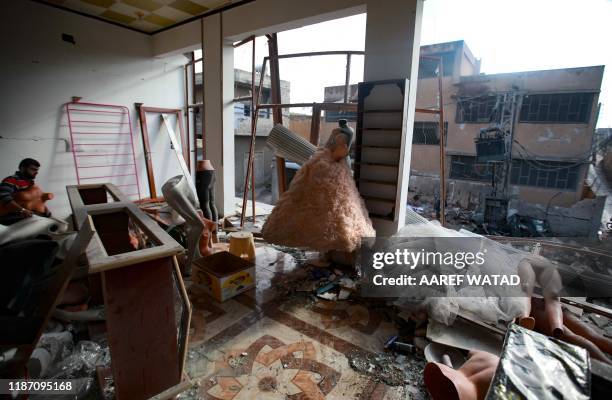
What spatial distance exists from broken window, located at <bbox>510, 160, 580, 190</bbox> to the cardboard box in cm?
1025

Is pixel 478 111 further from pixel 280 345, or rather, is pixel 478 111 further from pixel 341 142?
pixel 280 345

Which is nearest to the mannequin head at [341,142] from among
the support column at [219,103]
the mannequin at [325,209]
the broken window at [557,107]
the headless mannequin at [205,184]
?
the mannequin at [325,209]

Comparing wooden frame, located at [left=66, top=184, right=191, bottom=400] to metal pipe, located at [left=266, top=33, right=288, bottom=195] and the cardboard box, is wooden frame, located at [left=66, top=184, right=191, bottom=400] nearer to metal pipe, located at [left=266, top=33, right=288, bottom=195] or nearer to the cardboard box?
the cardboard box

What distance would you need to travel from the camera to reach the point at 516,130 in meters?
9.31

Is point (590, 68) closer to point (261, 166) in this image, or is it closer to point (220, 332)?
point (261, 166)

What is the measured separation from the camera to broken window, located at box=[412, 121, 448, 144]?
1008 cm

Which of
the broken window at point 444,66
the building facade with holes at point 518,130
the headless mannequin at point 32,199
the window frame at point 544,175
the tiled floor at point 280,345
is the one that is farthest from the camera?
the broken window at point 444,66

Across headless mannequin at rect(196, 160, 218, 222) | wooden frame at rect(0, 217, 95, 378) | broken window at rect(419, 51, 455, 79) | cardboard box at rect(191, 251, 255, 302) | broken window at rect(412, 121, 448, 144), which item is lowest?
cardboard box at rect(191, 251, 255, 302)

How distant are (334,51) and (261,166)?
892 cm

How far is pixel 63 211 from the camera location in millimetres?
4211

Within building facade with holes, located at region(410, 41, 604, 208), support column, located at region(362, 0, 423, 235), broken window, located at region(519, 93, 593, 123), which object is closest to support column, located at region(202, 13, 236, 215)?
support column, located at region(362, 0, 423, 235)

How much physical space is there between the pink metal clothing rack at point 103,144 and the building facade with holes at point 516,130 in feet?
22.7

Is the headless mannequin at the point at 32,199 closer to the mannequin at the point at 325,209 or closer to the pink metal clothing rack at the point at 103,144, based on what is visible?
the pink metal clothing rack at the point at 103,144

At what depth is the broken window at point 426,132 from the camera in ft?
33.1
